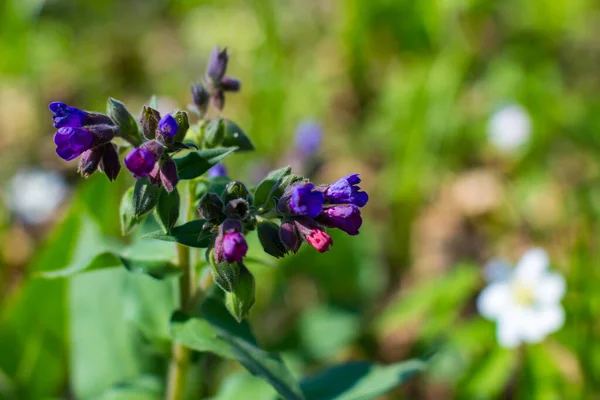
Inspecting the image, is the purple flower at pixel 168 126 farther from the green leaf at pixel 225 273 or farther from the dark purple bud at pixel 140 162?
the green leaf at pixel 225 273

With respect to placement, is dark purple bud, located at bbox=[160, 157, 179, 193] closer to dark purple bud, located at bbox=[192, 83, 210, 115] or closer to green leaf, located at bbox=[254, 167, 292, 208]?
green leaf, located at bbox=[254, 167, 292, 208]

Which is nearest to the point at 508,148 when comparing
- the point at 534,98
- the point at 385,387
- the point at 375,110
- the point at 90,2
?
the point at 534,98

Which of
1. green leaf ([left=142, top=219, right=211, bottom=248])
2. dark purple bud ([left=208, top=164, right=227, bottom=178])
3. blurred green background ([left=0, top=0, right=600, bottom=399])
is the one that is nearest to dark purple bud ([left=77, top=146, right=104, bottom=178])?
green leaf ([left=142, top=219, right=211, bottom=248])

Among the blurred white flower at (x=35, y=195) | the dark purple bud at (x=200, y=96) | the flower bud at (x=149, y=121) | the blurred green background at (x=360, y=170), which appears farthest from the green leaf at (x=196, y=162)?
the blurred white flower at (x=35, y=195)

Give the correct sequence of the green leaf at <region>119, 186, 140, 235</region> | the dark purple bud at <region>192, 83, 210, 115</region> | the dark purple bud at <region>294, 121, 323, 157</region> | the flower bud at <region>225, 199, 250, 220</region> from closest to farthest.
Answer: the flower bud at <region>225, 199, 250, 220</region>, the green leaf at <region>119, 186, 140, 235</region>, the dark purple bud at <region>192, 83, 210, 115</region>, the dark purple bud at <region>294, 121, 323, 157</region>

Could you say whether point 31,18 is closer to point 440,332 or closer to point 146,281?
point 146,281

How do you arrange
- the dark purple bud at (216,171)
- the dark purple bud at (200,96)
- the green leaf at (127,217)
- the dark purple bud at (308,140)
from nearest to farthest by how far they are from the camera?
the green leaf at (127,217)
the dark purple bud at (200,96)
the dark purple bud at (216,171)
the dark purple bud at (308,140)

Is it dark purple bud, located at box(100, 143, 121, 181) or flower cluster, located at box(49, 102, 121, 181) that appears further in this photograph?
dark purple bud, located at box(100, 143, 121, 181)
